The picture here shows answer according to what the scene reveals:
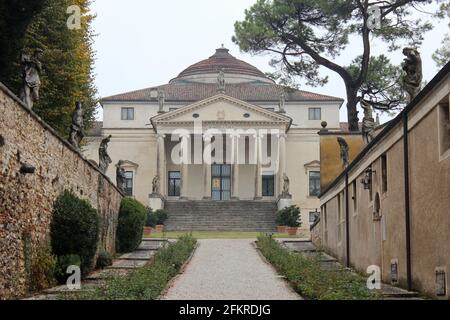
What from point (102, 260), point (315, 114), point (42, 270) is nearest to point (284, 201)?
point (315, 114)

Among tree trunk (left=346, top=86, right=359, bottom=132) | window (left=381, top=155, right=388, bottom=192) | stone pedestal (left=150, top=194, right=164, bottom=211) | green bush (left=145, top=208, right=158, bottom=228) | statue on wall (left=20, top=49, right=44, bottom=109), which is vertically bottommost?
green bush (left=145, top=208, right=158, bottom=228)

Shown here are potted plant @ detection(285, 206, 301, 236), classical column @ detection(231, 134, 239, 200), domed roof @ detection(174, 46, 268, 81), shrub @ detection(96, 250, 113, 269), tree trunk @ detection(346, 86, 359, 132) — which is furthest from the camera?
domed roof @ detection(174, 46, 268, 81)

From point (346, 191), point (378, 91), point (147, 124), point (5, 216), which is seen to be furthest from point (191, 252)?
point (147, 124)

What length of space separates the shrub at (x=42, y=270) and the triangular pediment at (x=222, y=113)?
4574 cm

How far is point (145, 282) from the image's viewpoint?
15625 millimetres

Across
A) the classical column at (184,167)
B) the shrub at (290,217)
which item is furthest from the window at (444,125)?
the classical column at (184,167)

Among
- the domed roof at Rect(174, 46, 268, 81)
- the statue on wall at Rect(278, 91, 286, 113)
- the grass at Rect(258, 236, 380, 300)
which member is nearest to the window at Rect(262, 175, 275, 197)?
the statue on wall at Rect(278, 91, 286, 113)

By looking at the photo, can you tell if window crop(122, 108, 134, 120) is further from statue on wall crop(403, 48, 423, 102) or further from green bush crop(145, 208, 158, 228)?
statue on wall crop(403, 48, 423, 102)

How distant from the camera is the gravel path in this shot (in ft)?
51.3

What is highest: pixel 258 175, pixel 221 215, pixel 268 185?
pixel 258 175

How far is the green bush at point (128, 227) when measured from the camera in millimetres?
27797

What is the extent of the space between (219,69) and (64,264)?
58212mm

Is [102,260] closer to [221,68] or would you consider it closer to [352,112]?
[352,112]

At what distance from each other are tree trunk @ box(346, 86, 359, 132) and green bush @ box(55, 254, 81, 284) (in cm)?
1897
